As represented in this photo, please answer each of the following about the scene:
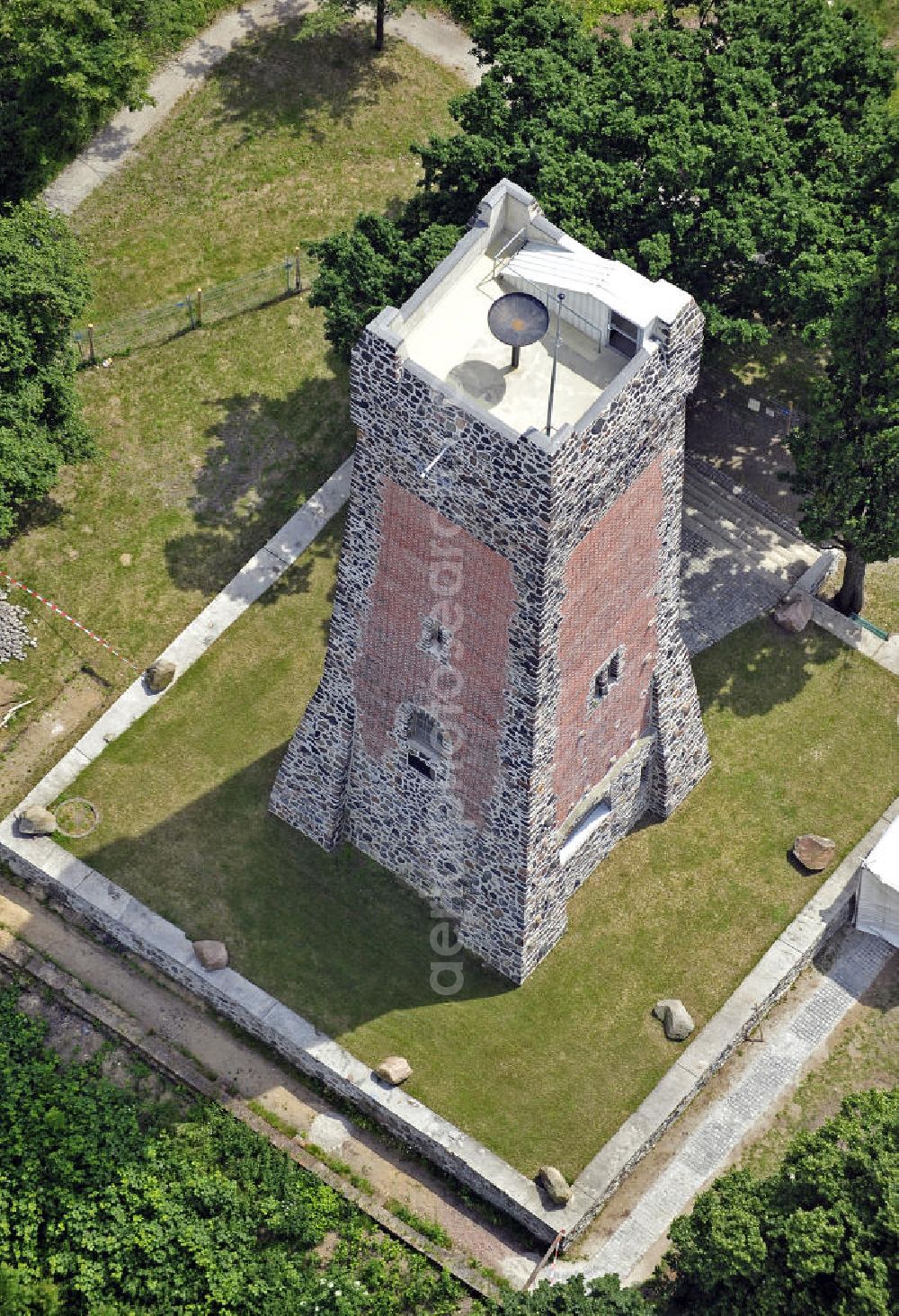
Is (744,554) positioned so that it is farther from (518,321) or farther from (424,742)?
(518,321)

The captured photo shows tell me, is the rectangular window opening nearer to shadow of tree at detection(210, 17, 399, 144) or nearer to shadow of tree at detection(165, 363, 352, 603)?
shadow of tree at detection(165, 363, 352, 603)

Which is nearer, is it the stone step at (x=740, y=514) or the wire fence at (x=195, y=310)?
the stone step at (x=740, y=514)

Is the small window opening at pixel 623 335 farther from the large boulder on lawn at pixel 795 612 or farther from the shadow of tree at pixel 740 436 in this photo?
the shadow of tree at pixel 740 436

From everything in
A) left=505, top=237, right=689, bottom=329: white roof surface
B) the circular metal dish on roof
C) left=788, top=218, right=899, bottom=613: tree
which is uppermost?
left=505, top=237, right=689, bottom=329: white roof surface

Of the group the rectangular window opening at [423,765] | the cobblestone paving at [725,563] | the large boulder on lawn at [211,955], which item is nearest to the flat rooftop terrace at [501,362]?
the rectangular window opening at [423,765]

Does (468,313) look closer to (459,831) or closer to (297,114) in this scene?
(459,831)

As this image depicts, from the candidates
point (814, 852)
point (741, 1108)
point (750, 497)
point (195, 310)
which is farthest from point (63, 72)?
point (741, 1108)

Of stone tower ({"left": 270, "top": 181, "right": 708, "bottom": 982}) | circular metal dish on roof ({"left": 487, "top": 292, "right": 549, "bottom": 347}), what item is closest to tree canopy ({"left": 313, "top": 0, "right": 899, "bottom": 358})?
stone tower ({"left": 270, "top": 181, "right": 708, "bottom": 982})
